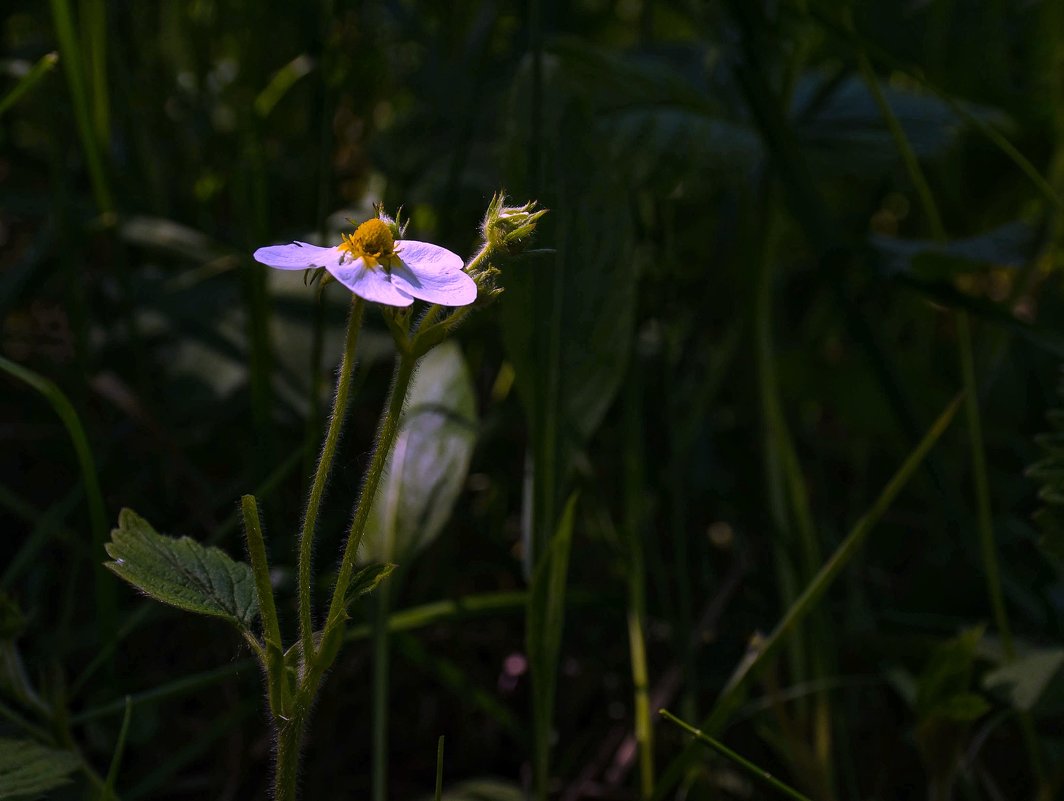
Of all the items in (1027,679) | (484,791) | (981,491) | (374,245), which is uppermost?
(374,245)

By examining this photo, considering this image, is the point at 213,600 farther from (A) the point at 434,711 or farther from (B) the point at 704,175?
(B) the point at 704,175

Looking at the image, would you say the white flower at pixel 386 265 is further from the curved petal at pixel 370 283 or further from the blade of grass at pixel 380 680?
the blade of grass at pixel 380 680

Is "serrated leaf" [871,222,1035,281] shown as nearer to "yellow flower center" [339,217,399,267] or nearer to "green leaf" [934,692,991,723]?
"green leaf" [934,692,991,723]

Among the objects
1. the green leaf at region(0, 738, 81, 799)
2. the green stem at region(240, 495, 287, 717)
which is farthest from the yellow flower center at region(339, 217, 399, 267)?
the green leaf at region(0, 738, 81, 799)

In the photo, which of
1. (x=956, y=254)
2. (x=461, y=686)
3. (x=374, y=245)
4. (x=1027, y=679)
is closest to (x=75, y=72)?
(x=374, y=245)

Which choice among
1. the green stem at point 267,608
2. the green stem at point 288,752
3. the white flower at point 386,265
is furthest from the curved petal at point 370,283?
the green stem at point 288,752

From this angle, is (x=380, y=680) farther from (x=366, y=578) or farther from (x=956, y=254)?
(x=956, y=254)
